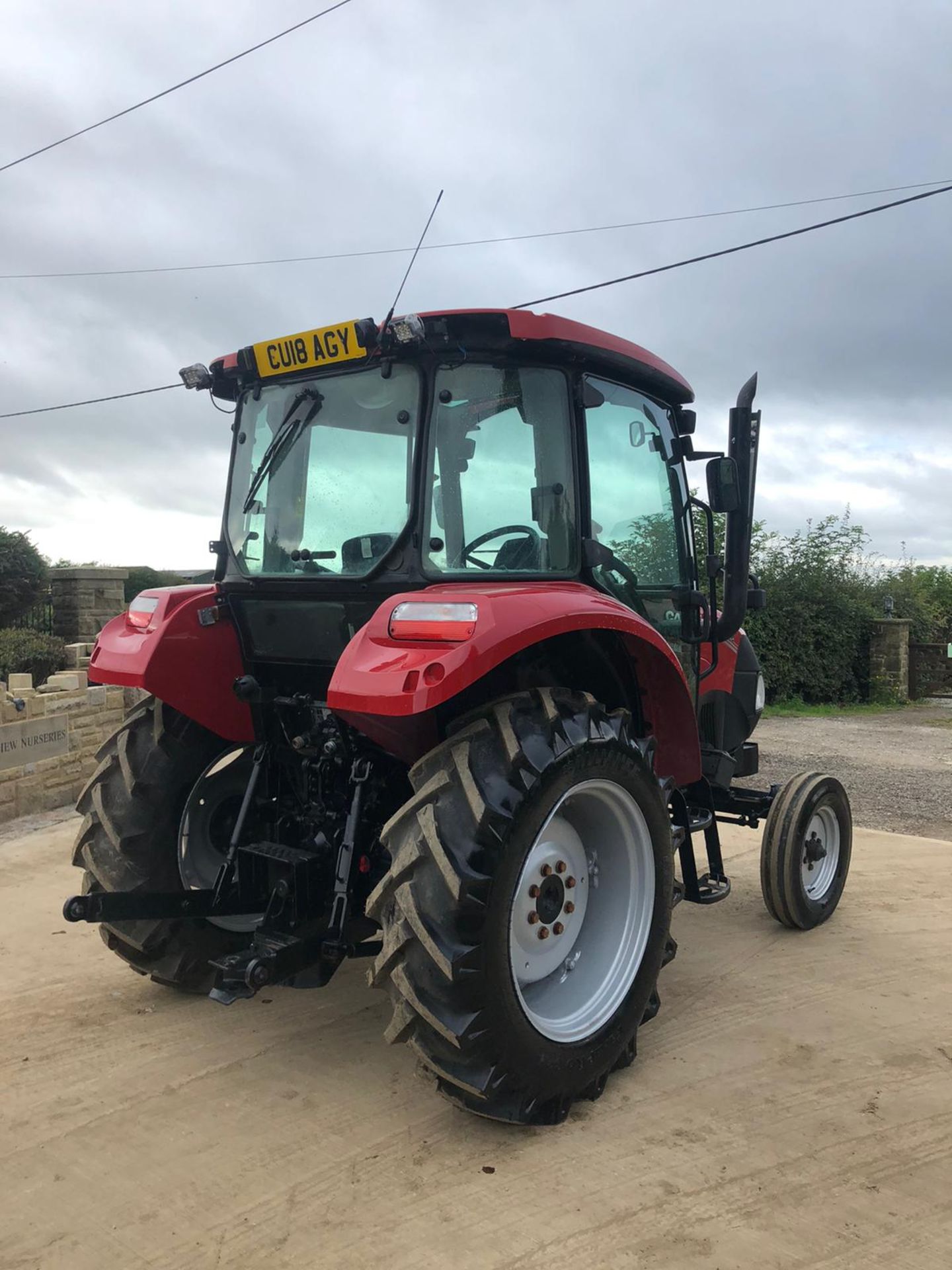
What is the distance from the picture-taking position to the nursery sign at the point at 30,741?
6.54 metres

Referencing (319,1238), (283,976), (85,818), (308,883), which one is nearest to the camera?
(319,1238)

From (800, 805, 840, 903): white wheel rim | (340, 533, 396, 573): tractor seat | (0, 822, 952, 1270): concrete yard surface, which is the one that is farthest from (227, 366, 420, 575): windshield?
(800, 805, 840, 903): white wheel rim

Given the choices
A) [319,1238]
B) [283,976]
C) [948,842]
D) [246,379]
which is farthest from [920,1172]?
[948,842]

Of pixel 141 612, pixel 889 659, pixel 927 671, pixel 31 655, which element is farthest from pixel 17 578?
pixel 927 671

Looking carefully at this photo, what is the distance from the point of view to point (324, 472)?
331cm

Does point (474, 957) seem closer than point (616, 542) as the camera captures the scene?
Yes

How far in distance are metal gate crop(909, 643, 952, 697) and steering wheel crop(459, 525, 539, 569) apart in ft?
50.7

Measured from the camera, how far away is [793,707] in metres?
15.1

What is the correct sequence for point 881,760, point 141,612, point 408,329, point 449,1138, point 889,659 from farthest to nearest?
point 889,659
point 881,760
point 141,612
point 408,329
point 449,1138

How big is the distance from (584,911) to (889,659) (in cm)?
1486

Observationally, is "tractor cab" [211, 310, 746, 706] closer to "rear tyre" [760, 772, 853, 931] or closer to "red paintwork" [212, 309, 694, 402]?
"red paintwork" [212, 309, 694, 402]

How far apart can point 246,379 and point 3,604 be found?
1064 cm

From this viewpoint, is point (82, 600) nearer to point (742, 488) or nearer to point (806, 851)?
point (806, 851)

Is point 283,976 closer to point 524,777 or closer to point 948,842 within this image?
point 524,777
